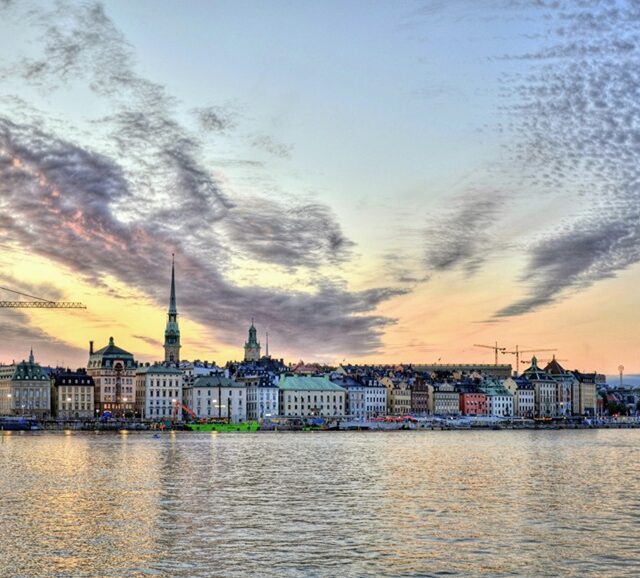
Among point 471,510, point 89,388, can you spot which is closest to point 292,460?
point 471,510

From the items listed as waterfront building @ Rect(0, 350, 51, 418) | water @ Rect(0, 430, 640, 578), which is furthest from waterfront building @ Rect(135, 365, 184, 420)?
water @ Rect(0, 430, 640, 578)

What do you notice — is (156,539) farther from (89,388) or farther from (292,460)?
(89,388)

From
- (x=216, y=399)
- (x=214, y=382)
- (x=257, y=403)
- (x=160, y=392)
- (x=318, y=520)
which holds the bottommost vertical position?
(x=318, y=520)

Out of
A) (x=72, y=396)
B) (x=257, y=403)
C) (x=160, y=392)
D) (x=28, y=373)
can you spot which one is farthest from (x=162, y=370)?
(x=28, y=373)

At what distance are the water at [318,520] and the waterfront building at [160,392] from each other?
127 meters

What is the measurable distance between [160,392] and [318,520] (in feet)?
532

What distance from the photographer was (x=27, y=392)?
625 feet

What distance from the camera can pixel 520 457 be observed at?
265ft

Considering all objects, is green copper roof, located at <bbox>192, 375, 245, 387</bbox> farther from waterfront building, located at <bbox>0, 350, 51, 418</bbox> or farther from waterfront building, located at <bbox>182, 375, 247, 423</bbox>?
waterfront building, located at <bbox>0, 350, 51, 418</bbox>

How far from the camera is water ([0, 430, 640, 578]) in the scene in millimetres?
29328

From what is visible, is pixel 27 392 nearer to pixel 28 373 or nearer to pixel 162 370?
pixel 28 373


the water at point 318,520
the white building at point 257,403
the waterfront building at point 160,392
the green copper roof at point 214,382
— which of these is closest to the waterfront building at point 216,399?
the green copper roof at point 214,382

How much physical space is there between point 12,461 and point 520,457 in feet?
133

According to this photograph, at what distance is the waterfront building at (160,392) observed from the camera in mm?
195625
